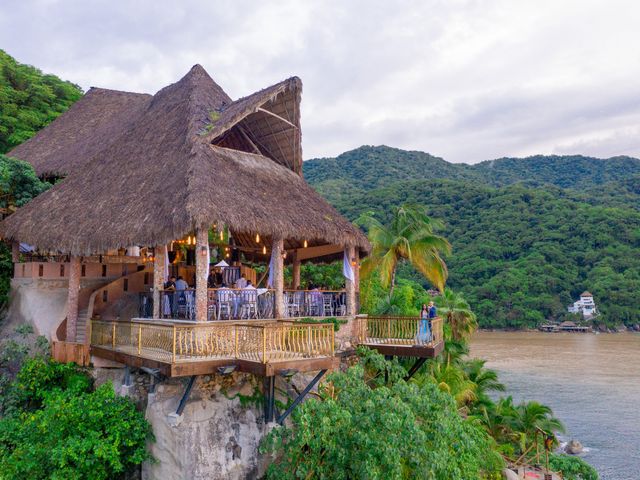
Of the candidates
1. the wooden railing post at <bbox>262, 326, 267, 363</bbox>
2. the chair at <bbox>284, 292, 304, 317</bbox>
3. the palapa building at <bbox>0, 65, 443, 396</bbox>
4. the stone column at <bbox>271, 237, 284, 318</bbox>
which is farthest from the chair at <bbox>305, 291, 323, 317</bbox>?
the wooden railing post at <bbox>262, 326, 267, 363</bbox>

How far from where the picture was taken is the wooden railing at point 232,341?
882 cm

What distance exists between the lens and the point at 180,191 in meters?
10.5

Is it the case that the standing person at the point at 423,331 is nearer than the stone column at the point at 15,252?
Yes

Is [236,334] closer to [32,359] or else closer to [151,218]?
[151,218]

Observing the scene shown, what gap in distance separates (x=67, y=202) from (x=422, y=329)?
9.49 metres

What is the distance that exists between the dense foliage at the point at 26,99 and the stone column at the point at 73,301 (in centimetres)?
1187

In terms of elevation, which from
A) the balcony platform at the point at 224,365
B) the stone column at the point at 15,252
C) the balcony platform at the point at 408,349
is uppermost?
the stone column at the point at 15,252

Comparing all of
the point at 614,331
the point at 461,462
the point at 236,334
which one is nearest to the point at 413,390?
the point at 461,462

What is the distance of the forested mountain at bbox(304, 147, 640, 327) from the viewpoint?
54.1 m

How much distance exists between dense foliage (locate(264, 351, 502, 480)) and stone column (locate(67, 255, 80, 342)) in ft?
20.6

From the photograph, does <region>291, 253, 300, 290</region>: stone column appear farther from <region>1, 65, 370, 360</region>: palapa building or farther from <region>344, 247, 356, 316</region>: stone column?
<region>344, 247, 356, 316</region>: stone column

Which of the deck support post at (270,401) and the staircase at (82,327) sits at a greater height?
the staircase at (82,327)

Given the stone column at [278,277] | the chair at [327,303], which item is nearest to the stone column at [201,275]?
the stone column at [278,277]

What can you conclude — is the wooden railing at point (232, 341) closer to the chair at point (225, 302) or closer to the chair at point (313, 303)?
the chair at point (225, 302)
